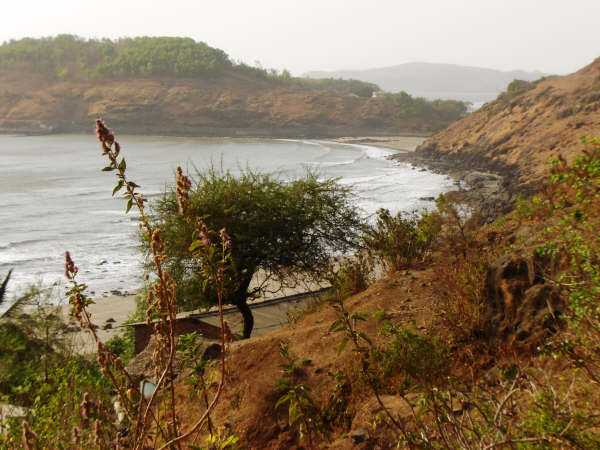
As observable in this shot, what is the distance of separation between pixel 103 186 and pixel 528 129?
144 ft

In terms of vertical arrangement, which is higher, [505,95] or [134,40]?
[134,40]

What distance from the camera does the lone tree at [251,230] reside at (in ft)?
48.5

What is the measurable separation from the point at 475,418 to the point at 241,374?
12.7 ft

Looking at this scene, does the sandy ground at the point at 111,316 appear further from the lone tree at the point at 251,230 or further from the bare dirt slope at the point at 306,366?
the bare dirt slope at the point at 306,366

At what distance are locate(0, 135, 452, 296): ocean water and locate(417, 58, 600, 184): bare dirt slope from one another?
6.29 meters

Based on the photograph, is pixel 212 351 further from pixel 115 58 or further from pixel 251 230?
pixel 115 58

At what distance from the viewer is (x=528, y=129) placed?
56.0 m

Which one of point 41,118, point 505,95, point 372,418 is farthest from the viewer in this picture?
point 41,118

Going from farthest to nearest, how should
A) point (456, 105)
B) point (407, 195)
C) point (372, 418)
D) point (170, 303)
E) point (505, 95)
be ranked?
point (456, 105)
point (505, 95)
point (407, 195)
point (372, 418)
point (170, 303)

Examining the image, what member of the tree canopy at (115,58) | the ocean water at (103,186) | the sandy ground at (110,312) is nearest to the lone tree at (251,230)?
the ocean water at (103,186)

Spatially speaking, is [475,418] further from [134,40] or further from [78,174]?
[134,40]

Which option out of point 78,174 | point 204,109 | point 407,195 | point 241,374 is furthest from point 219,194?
point 204,109

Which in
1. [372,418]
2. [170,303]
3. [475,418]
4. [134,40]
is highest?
[134,40]

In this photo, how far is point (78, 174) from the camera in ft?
206
